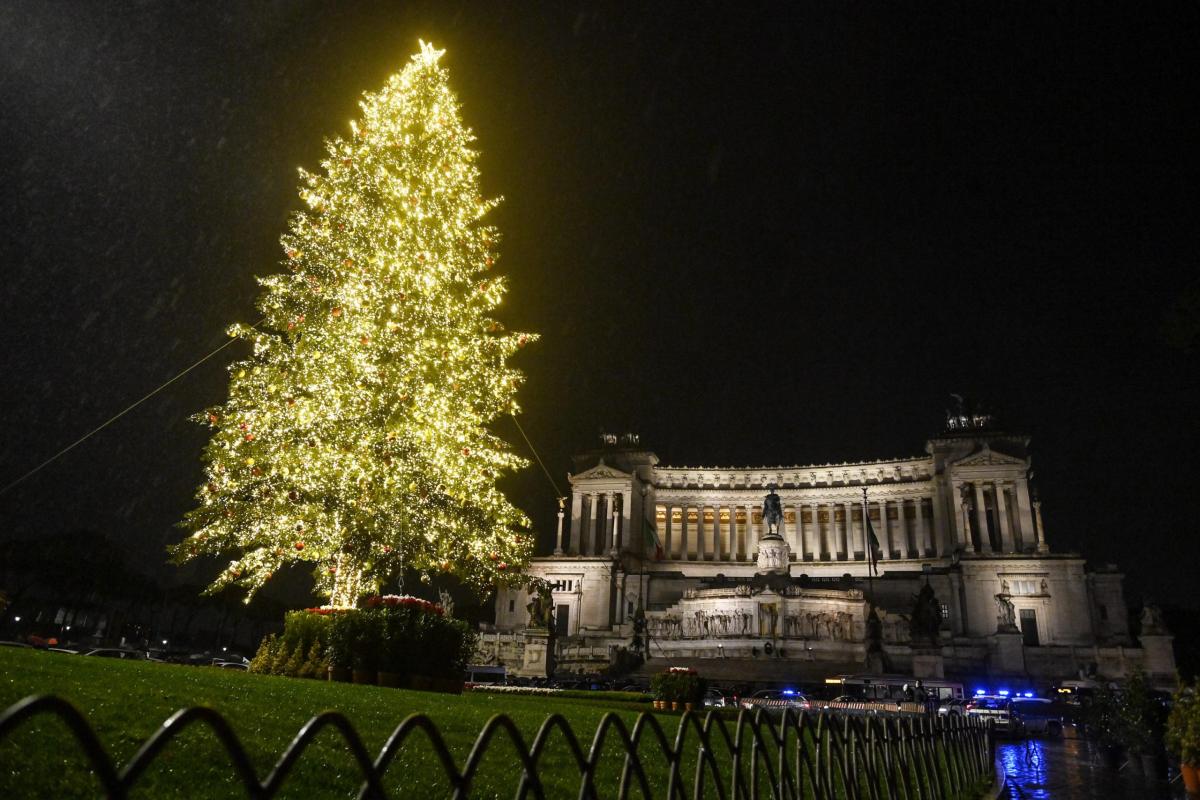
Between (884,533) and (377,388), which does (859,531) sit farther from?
(377,388)

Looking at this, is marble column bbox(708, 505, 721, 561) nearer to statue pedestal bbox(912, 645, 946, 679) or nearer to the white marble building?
the white marble building

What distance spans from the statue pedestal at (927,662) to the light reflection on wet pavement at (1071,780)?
2190 centimetres

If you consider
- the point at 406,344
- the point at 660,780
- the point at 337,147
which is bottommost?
the point at 660,780

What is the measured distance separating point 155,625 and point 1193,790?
377 ft

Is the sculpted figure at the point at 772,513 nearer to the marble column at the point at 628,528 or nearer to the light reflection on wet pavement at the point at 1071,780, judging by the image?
the marble column at the point at 628,528

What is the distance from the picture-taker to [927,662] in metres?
45.8

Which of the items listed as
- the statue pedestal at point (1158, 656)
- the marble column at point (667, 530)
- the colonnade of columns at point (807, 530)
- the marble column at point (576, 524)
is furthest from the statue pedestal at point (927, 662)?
the marble column at point (667, 530)

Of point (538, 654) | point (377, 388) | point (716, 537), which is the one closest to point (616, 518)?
point (716, 537)

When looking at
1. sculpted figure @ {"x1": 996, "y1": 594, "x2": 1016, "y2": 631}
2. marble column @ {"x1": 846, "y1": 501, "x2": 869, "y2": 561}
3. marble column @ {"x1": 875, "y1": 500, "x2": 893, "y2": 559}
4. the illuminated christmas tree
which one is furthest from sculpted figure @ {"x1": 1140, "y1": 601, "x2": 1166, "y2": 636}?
the illuminated christmas tree

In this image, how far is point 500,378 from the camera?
891 inches

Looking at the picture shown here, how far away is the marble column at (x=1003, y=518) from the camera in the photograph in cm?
7406

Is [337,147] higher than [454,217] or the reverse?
higher

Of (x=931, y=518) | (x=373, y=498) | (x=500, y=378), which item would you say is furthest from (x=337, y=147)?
(x=931, y=518)

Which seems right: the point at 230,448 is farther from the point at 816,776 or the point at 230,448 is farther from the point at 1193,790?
the point at 1193,790
